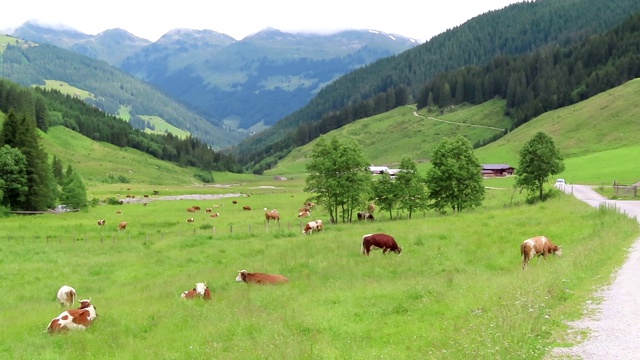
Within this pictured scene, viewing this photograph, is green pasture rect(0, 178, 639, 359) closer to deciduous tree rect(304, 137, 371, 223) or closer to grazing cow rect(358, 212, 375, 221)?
deciduous tree rect(304, 137, 371, 223)

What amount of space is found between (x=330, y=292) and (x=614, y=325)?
36.4 feet

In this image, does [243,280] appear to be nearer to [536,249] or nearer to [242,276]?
[242,276]

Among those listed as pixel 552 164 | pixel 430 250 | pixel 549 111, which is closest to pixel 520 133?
pixel 549 111

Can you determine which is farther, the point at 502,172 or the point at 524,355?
the point at 502,172

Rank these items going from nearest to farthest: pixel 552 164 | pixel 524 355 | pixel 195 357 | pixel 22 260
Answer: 1. pixel 524 355
2. pixel 195 357
3. pixel 22 260
4. pixel 552 164

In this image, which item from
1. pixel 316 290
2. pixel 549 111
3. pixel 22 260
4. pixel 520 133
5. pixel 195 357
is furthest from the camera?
pixel 549 111

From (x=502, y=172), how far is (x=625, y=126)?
3339 centimetres

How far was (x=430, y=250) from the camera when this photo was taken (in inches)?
1154

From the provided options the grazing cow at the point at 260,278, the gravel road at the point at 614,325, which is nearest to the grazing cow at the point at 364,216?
the grazing cow at the point at 260,278

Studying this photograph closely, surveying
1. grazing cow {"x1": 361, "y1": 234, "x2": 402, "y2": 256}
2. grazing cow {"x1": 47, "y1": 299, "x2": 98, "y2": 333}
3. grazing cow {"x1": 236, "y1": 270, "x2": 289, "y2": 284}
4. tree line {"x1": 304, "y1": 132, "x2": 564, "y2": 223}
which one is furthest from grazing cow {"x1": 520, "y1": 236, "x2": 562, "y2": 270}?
tree line {"x1": 304, "y1": 132, "x2": 564, "y2": 223}

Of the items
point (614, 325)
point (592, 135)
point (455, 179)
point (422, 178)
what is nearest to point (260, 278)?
point (614, 325)

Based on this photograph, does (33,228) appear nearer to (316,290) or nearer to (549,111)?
(316,290)

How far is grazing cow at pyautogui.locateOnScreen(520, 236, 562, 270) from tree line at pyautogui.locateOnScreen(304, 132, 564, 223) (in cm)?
2744

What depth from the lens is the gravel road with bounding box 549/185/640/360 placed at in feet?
37.7
